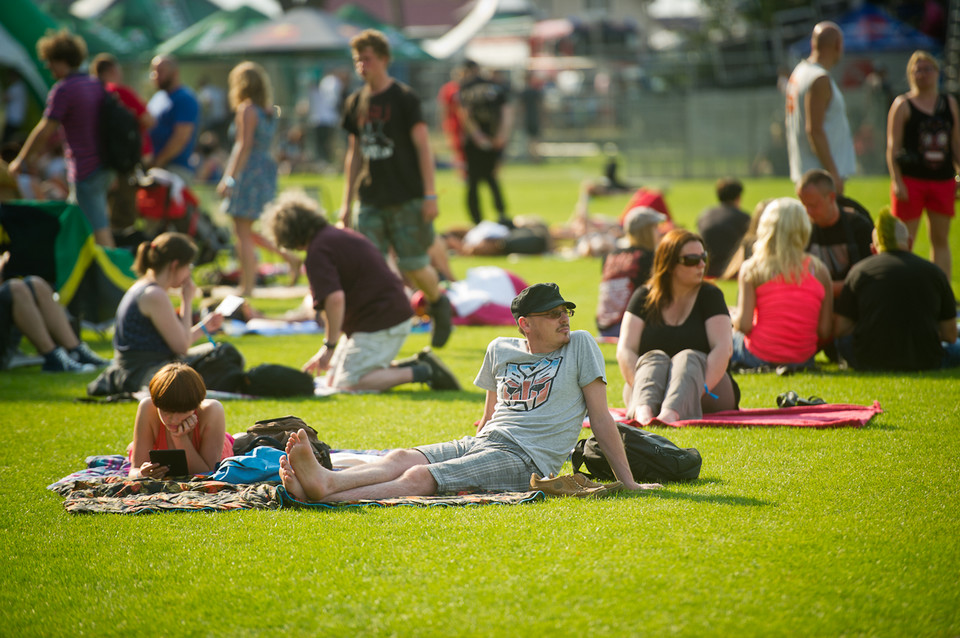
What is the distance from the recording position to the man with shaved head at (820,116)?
902cm

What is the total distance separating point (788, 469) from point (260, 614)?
2.77m

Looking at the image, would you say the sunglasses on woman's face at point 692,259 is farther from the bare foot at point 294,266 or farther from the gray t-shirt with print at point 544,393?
the bare foot at point 294,266

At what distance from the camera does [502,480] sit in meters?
4.99

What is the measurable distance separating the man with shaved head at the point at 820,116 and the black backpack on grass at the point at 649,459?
469 cm

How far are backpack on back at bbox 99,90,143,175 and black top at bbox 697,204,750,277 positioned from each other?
19.3ft

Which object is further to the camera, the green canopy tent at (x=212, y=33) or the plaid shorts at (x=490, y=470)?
the green canopy tent at (x=212, y=33)

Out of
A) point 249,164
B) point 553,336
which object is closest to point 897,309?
point 553,336

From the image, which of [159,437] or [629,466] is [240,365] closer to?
[159,437]

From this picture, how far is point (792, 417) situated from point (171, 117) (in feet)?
29.7

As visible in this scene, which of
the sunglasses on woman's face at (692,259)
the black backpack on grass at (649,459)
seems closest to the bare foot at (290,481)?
the black backpack on grass at (649,459)

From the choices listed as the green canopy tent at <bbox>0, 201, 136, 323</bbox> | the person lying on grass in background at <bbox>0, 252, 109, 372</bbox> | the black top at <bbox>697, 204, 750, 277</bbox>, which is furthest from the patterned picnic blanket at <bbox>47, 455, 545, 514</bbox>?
the black top at <bbox>697, 204, 750, 277</bbox>

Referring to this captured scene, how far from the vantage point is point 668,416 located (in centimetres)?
615

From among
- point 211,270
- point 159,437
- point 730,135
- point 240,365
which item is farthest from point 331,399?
point 730,135

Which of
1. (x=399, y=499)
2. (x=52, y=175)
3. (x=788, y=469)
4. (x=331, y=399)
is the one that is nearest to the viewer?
(x=399, y=499)
